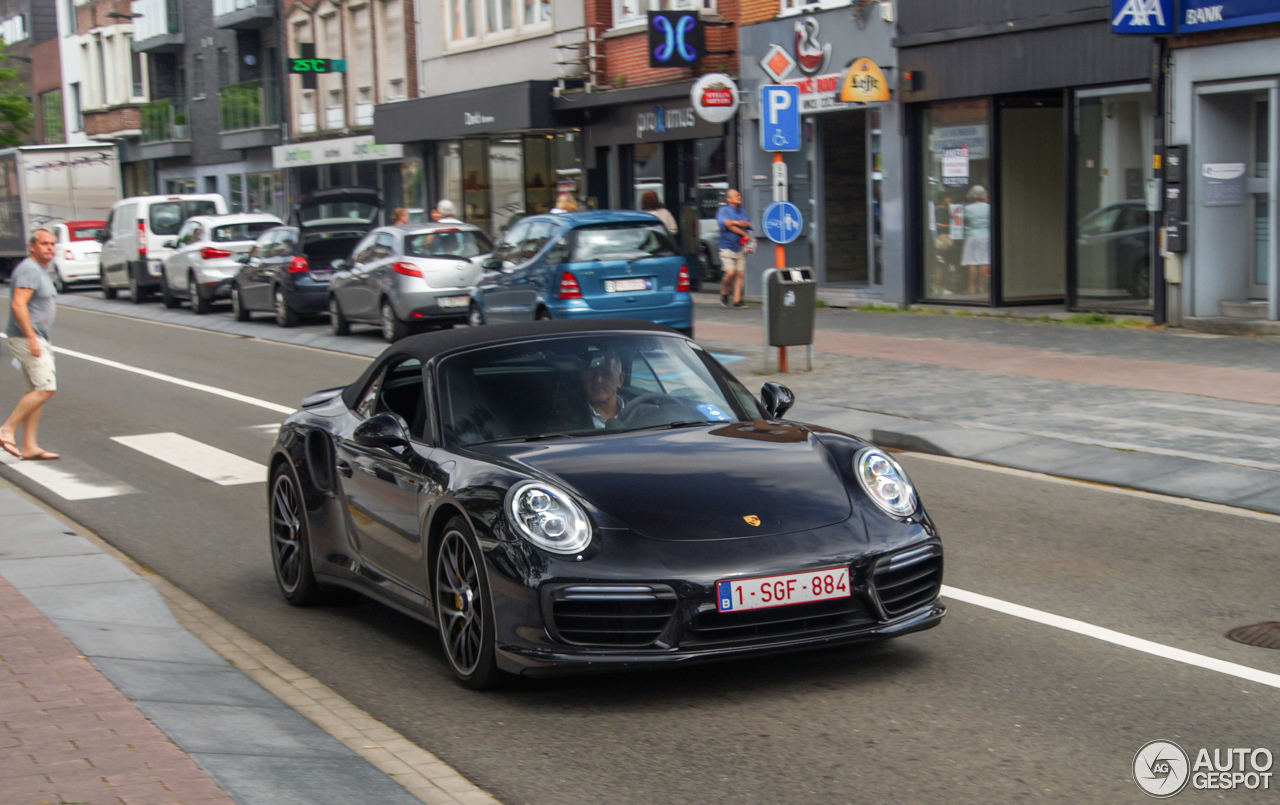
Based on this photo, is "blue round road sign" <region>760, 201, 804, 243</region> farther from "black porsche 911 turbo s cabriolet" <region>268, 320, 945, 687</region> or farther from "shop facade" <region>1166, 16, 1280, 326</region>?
"black porsche 911 turbo s cabriolet" <region>268, 320, 945, 687</region>

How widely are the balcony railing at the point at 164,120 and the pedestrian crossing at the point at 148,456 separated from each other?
4472 centimetres

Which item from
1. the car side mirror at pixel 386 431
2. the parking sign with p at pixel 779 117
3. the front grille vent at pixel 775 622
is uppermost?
the parking sign with p at pixel 779 117

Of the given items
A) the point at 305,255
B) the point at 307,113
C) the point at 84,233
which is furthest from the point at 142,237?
the point at 307,113

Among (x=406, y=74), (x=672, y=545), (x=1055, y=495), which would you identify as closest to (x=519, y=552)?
(x=672, y=545)

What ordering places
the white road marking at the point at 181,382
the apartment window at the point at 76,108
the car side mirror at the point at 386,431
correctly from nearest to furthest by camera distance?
the car side mirror at the point at 386,431, the white road marking at the point at 181,382, the apartment window at the point at 76,108

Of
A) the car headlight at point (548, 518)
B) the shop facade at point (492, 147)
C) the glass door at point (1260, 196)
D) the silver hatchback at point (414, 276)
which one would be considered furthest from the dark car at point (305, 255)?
the car headlight at point (548, 518)

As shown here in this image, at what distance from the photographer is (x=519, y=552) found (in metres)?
5.23

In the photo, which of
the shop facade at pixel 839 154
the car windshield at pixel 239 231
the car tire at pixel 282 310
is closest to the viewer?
the shop facade at pixel 839 154

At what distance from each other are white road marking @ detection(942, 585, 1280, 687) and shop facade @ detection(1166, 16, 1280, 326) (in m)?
11.6

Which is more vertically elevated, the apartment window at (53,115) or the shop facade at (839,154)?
the apartment window at (53,115)

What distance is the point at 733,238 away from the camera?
2430 cm

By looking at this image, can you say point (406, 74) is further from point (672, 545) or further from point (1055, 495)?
point (672, 545)

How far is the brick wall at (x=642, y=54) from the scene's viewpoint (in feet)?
86.6

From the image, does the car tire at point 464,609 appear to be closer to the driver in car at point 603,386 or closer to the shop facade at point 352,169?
the driver in car at point 603,386
